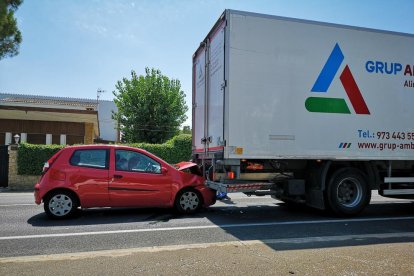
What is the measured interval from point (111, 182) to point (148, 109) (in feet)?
77.0

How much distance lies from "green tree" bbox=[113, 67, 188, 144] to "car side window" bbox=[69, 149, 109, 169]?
72.6 feet

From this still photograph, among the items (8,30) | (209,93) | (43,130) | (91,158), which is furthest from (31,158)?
(209,93)

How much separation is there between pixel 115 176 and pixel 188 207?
1.69 meters

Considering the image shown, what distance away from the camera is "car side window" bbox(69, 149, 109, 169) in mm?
7809

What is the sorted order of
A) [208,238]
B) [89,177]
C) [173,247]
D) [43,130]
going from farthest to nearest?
[43,130] < [89,177] < [208,238] < [173,247]

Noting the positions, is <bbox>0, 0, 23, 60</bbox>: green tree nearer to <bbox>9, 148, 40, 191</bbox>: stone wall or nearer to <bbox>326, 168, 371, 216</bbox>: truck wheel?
<bbox>9, 148, 40, 191</bbox>: stone wall

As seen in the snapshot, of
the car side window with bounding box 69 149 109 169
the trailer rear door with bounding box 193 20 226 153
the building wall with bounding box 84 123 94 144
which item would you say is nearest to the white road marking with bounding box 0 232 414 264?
the trailer rear door with bounding box 193 20 226 153

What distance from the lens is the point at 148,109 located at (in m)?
30.8

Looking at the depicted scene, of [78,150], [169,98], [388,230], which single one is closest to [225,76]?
[78,150]

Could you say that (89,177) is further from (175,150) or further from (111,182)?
(175,150)

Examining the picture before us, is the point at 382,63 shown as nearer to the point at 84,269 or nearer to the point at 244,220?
the point at 244,220

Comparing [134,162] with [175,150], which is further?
[175,150]

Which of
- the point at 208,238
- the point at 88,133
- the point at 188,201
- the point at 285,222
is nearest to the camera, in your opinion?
the point at 208,238

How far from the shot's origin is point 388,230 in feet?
22.4
